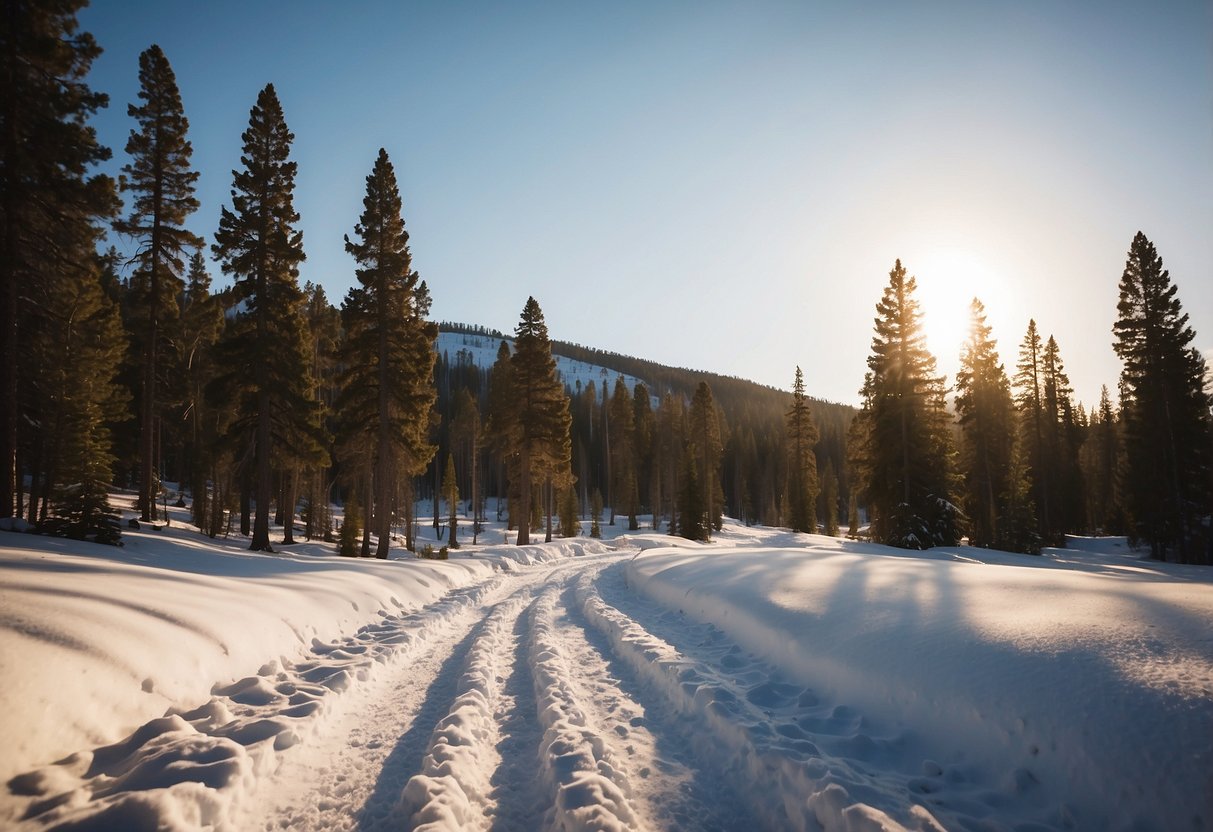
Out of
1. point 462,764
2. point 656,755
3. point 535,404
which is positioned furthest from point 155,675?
point 535,404

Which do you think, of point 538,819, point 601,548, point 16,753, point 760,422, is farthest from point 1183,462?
point 760,422

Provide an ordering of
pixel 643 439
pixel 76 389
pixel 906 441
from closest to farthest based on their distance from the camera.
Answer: pixel 76 389 < pixel 906 441 < pixel 643 439

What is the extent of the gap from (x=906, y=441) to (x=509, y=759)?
27.2 m

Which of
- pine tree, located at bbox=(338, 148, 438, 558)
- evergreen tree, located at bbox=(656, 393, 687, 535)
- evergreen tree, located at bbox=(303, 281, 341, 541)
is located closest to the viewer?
pine tree, located at bbox=(338, 148, 438, 558)

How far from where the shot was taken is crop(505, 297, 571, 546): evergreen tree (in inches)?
1264

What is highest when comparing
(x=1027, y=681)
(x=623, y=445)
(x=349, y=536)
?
(x=623, y=445)

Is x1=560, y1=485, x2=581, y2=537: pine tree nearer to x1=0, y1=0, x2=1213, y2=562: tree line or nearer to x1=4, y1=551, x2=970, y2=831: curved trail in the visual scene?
x1=0, y1=0, x2=1213, y2=562: tree line

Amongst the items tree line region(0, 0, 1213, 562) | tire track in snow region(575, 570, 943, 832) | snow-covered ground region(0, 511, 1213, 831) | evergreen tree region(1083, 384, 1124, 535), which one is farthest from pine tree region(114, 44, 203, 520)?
evergreen tree region(1083, 384, 1124, 535)

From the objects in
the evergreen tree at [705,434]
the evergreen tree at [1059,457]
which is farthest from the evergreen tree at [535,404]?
the evergreen tree at [1059,457]

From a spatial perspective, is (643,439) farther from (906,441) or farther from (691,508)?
(906,441)

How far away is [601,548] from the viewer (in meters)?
33.4

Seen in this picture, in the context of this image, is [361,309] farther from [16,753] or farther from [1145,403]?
[1145,403]

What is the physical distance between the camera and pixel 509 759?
4.36 m

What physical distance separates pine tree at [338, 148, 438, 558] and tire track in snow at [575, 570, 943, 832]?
17.3 meters
